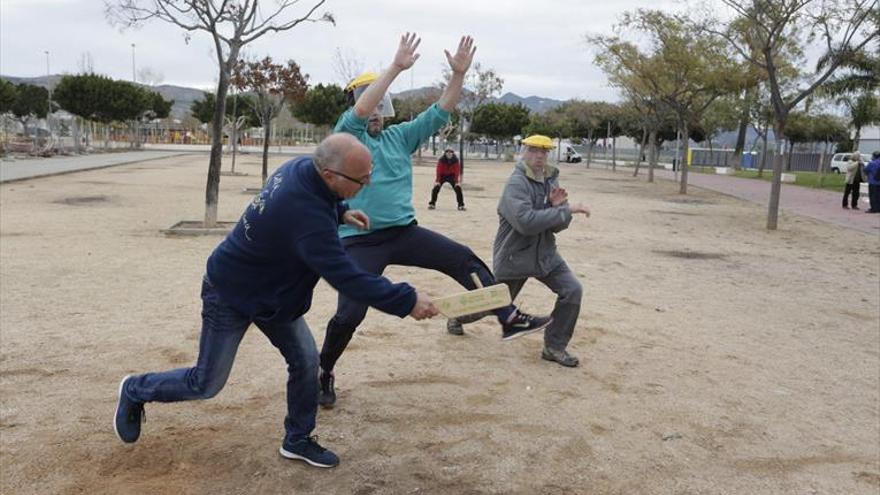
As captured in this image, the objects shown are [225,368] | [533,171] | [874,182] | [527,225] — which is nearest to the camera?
[225,368]

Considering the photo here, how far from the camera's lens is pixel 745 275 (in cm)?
933

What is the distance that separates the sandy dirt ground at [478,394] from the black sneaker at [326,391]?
8cm

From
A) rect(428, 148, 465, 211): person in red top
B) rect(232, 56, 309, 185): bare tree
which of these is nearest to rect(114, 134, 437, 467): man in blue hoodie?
rect(428, 148, 465, 211): person in red top

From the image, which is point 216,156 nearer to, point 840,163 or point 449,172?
point 449,172

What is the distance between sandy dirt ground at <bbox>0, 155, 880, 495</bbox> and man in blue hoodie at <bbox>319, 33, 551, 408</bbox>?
1.69ft

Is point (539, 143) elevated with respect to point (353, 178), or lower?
elevated

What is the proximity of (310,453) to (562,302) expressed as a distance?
2.28 meters

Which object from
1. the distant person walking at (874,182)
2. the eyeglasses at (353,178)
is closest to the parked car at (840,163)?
the distant person walking at (874,182)

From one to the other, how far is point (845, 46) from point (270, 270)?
1433 centimetres

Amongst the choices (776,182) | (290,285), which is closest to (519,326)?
(290,285)

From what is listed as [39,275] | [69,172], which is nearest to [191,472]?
[39,275]

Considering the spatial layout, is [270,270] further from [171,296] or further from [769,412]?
[171,296]

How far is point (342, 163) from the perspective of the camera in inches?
113

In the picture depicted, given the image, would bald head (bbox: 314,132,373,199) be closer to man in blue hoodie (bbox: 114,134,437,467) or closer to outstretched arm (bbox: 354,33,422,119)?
man in blue hoodie (bbox: 114,134,437,467)
